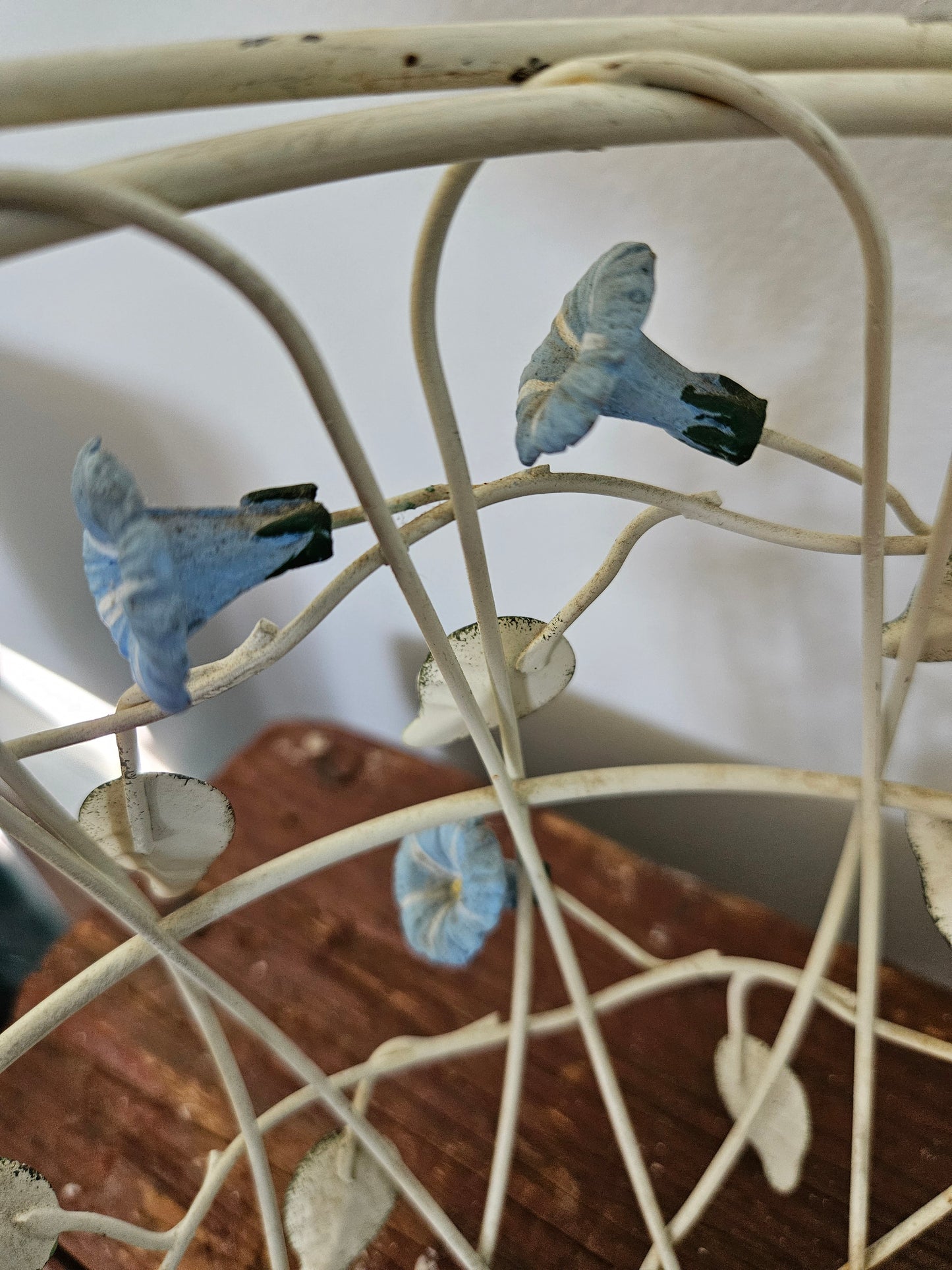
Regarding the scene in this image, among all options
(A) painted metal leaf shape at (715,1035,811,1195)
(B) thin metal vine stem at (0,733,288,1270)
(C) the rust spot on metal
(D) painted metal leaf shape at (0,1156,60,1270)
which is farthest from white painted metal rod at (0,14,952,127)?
(A) painted metal leaf shape at (715,1035,811,1195)

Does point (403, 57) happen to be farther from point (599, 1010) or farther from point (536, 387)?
point (599, 1010)

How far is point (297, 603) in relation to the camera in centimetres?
62

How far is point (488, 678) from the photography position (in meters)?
0.25

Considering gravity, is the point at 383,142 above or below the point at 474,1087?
above

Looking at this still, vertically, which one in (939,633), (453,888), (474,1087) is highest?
(939,633)

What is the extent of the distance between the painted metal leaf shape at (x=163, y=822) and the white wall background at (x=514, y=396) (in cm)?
20

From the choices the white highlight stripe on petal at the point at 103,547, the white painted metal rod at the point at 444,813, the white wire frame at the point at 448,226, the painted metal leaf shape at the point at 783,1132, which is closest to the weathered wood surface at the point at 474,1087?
the painted metal leaf shape at the point at 783,1132

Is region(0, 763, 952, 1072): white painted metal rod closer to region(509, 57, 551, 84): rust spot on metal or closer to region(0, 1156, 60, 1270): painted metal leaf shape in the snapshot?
region(0, 1156, 60, 1270): painted metal leaf shape

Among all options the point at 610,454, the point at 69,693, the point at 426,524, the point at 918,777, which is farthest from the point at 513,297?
the point at 69,693

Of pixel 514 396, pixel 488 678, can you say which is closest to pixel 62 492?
pixel 514 396

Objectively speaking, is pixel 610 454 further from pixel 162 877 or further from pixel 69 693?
pixel 69 693

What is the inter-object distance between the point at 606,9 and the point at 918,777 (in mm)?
369

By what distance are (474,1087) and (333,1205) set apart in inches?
4.7

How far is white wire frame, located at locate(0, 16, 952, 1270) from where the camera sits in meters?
0.12
